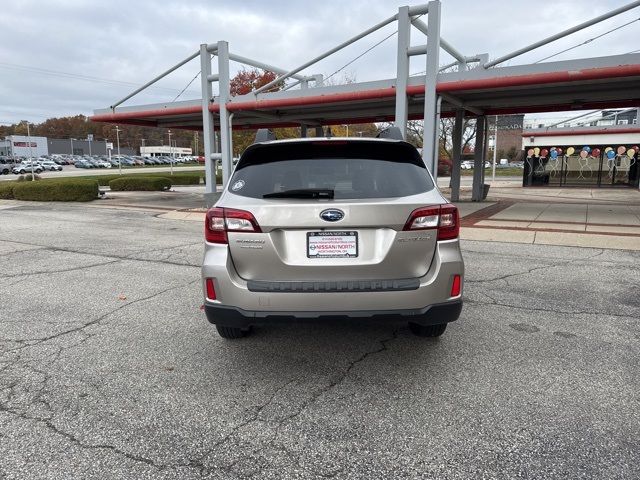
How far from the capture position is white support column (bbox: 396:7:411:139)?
12.3 meters

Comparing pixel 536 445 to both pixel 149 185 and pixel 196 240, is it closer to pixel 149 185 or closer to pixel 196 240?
pixel 196 240

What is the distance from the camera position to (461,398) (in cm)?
322

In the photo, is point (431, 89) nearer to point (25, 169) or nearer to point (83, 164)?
point (25, 169)

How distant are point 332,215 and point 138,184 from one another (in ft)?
86.7

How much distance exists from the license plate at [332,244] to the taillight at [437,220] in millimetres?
380

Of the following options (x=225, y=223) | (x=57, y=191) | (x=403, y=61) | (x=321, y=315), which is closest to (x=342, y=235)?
(x=321, y=315)

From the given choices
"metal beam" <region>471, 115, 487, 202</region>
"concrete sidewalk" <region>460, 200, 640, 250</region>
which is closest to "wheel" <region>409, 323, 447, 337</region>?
"concrete sidewalk" <region>460, 200, 640, 250</region>

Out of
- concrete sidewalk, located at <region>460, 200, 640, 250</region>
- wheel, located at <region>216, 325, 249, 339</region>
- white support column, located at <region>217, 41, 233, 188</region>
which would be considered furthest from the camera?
white support column, located at <region>217, 41, 233, 188</region>

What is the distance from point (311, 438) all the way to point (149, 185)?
26679 mm

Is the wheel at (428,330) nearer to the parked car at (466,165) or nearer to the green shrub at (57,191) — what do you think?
the green shrub at (57,191)

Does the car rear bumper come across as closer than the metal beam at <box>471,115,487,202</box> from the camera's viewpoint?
Yes

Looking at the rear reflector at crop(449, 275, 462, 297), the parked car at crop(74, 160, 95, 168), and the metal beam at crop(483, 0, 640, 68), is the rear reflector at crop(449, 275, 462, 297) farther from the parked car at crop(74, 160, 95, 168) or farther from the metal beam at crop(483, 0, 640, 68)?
the parked car at crop(74, 160, 95, 168)

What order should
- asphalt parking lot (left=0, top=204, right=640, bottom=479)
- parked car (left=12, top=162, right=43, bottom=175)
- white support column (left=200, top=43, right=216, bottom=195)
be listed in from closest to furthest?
asphalt parking lot (left=0, top=204, right=640, bottom=479) → white support column (left=200, top=43, right=216, bottom=195) → parked car (left=12, top=162, right=43, bottom=175)

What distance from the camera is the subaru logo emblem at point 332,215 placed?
3195mm
